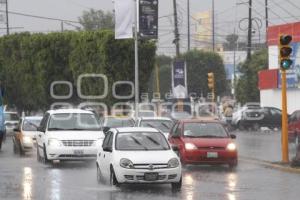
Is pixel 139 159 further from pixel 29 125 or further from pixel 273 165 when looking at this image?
pixel 29 125

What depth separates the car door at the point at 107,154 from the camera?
17891 millimetres

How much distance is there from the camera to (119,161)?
1712cm

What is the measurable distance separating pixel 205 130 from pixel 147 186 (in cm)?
664

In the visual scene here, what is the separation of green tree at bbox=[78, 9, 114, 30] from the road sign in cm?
6422

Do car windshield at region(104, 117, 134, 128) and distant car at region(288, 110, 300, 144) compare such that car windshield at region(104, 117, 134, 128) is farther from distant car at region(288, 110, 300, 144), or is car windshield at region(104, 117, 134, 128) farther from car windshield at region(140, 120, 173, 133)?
distant car at region(288, 110, 300, 144)

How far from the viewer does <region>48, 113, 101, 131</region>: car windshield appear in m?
25.2

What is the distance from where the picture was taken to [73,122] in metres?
25.4

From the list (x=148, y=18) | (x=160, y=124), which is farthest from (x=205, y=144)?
(x=148, y=18)

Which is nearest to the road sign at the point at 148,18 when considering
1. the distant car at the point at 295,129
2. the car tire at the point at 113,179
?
the distant car at the point at 295,129

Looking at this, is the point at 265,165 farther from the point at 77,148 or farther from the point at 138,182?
the point at 138,182

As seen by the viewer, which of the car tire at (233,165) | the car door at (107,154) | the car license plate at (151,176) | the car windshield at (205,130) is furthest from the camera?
the car windshield at (205,130)

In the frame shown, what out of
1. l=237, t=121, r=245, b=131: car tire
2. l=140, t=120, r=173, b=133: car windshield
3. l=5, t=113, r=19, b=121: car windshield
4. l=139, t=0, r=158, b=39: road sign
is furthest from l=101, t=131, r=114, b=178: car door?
l=237, t=121, r=245, b=131: car tire

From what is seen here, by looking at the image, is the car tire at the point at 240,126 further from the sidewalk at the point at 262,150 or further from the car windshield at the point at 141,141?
the car windshield at the point at 141,141

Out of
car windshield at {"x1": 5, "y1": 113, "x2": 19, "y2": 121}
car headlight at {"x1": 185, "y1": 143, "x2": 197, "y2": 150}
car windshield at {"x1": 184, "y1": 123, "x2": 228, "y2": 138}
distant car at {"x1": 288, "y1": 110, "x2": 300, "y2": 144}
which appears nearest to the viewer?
car headlight at {"x1": 185, "y1": 143, "x2": 197, "y2": 150}
